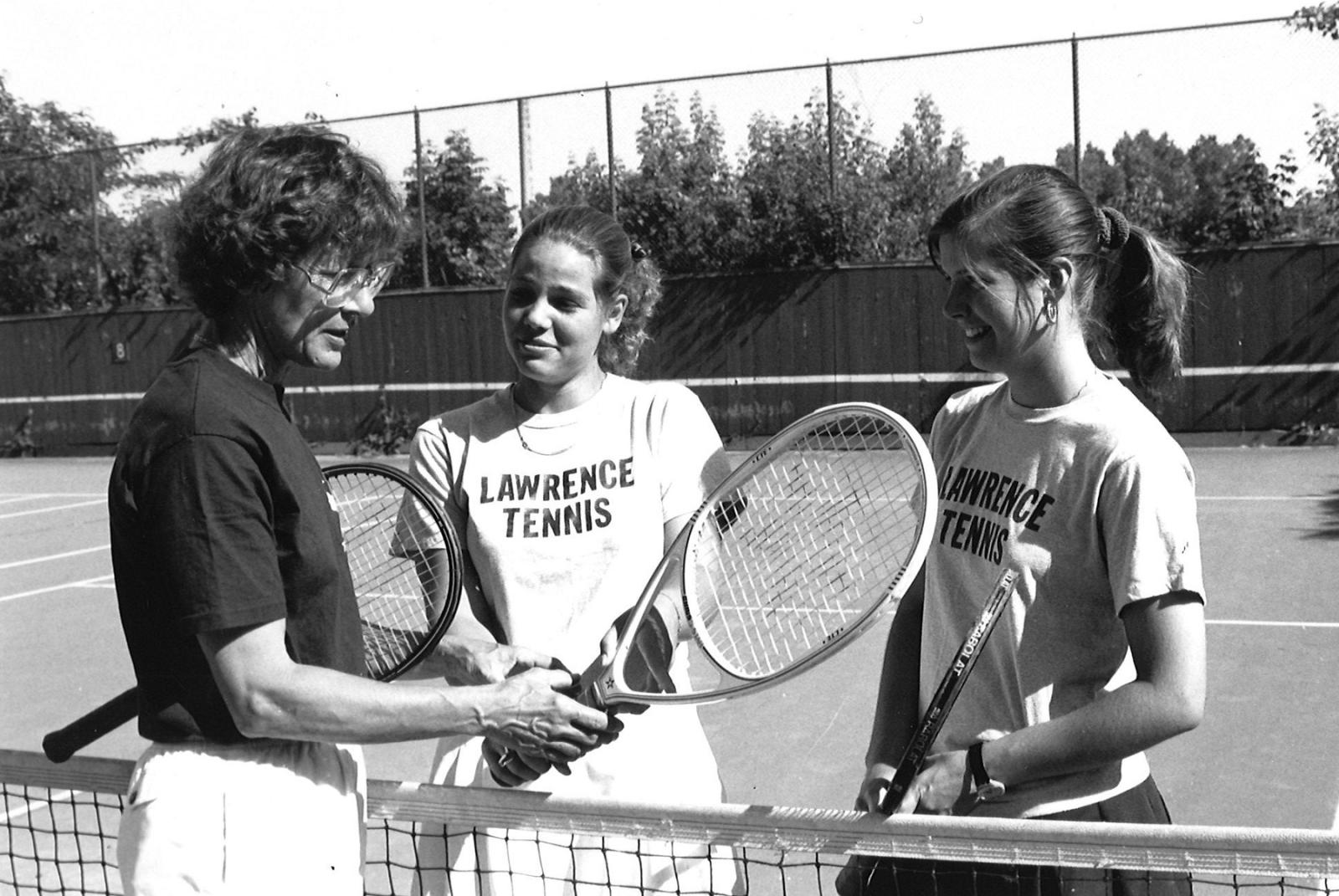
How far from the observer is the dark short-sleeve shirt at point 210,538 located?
5.75ft

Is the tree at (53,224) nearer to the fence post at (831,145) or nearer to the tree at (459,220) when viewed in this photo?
the tree at (459,220)

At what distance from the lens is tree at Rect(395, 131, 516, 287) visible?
61.9 feet

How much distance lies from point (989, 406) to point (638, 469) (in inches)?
30.3

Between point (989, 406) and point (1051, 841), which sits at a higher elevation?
point (989, 406)

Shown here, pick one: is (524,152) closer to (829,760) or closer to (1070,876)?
(829,760)

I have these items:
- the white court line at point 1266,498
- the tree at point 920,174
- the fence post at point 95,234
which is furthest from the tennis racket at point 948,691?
the fence post at point 95,234

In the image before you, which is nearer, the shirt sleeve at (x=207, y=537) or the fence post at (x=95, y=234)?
the shirt sleeve at (x=207, y=537)

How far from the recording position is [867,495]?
2.77 meters

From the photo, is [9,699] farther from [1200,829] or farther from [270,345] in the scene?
[1200,829]

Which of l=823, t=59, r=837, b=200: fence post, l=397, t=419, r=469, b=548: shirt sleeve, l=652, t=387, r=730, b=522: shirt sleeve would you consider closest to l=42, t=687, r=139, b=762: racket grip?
l=397, t=419, r=469, b=548: shirt sleeve

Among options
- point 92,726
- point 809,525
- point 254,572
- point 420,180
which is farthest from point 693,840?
point 420,180

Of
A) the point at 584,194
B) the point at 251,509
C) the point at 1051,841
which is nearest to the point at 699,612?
the point at 1051,841

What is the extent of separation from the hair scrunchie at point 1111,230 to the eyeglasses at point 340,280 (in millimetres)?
1105

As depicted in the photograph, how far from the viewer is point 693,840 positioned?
215 cm
